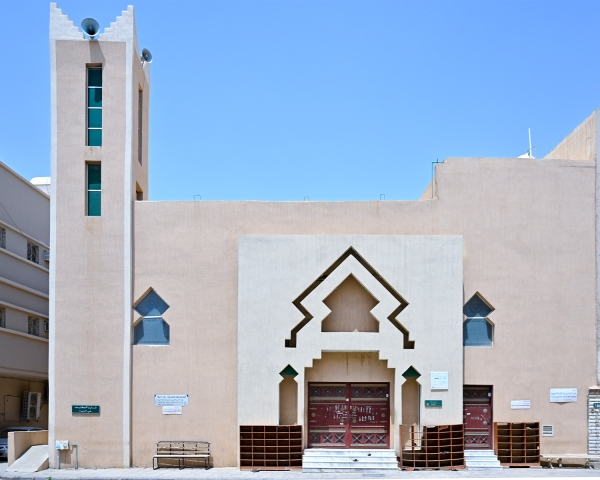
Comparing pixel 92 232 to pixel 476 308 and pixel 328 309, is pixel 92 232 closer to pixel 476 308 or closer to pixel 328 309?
pixel 328 309

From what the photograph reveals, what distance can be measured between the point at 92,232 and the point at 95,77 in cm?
434

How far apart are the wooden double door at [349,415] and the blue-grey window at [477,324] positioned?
2.62 m

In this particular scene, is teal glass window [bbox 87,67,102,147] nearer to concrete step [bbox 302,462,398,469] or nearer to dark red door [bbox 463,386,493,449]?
concrete step [bbox 302,462,398,469]

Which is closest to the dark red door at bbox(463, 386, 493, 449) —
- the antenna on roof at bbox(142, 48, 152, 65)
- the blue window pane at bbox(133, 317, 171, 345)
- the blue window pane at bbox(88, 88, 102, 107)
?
the blue window pane at bbox(133, 317, 171, 345)

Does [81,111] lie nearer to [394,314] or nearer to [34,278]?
[394,314]

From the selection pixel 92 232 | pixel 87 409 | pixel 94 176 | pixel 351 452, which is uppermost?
pixel 94 176

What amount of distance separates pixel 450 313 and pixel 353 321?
8.53 ft

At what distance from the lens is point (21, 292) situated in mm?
29172

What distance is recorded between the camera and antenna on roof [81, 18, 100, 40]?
66.7 feet

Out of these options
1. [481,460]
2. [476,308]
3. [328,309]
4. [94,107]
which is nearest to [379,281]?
[328,309]

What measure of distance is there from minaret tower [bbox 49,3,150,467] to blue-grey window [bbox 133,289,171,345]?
0.33 m

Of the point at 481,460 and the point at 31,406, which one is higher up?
the point at 481,460

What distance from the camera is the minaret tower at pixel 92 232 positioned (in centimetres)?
1952

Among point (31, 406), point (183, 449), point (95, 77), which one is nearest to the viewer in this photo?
point (183, 449)
